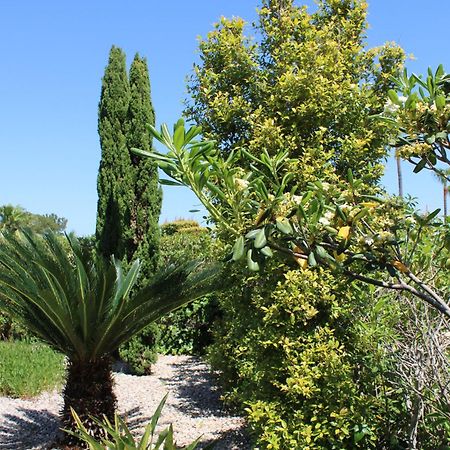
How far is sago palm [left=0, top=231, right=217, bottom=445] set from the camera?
5.83 metres

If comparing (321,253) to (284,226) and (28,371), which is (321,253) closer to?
(284,226)

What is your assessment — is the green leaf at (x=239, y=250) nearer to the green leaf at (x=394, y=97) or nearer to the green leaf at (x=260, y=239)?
the green leaf at (x=260, y=239)

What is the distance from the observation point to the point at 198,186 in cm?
210

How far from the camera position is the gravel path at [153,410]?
6352mm

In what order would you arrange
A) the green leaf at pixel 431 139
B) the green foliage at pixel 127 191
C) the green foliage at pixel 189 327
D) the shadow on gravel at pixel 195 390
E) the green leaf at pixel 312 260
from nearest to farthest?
the green leaf at pixel 312 260, the green leaf at pixel 431 139, the shadow on gravel at pixel 195 390, the green foliage at pixel 127 191, the green foliage at pixel 189 327

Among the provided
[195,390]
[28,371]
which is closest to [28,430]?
[28,371]

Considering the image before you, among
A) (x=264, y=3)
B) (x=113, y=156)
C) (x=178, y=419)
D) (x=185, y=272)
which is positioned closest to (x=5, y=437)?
(x=178, y=419)

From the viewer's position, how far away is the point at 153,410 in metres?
7.41

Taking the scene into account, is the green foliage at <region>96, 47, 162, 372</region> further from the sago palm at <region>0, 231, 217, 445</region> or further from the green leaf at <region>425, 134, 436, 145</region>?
the green leaf at <region>425, 134, 436, 145</region>

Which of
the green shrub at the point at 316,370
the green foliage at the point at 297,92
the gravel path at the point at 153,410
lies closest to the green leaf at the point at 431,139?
the green shrub at the point at 316,370

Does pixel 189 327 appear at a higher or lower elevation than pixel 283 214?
lower

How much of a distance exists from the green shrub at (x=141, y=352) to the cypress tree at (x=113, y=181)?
1.31 meters

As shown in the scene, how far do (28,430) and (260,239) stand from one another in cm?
583

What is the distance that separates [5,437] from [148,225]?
4299 millimetres
